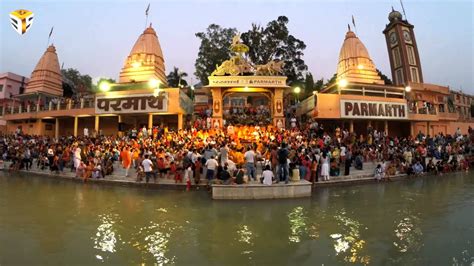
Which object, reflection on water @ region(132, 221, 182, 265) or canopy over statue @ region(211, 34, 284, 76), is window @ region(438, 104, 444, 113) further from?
reflection on water @ region(132, 221, 182, 265)

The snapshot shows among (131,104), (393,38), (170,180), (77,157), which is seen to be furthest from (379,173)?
(393,38)

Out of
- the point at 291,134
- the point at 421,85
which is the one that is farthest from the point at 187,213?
the point at 421,85

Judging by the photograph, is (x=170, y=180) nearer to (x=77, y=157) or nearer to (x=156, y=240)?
(x=77, y=157)

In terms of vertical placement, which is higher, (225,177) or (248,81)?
(248,81)

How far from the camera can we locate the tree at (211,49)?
133 feet

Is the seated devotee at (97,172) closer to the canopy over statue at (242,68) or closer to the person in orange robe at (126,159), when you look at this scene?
the person in orange robe at (126,159)

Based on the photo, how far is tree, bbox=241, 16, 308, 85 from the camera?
1577 inches

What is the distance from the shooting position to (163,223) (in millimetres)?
7492

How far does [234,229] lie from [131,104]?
19.2 meters

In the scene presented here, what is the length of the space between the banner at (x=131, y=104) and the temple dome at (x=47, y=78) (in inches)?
506

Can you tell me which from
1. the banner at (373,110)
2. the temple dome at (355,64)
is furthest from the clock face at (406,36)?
the banner at (373,110)

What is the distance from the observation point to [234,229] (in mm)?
7027

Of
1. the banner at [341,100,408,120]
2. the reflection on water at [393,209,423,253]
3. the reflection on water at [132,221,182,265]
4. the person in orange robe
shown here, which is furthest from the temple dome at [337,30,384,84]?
the reflection on water at [132,221,182,265]

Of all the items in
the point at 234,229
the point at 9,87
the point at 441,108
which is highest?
the point at 9,87
